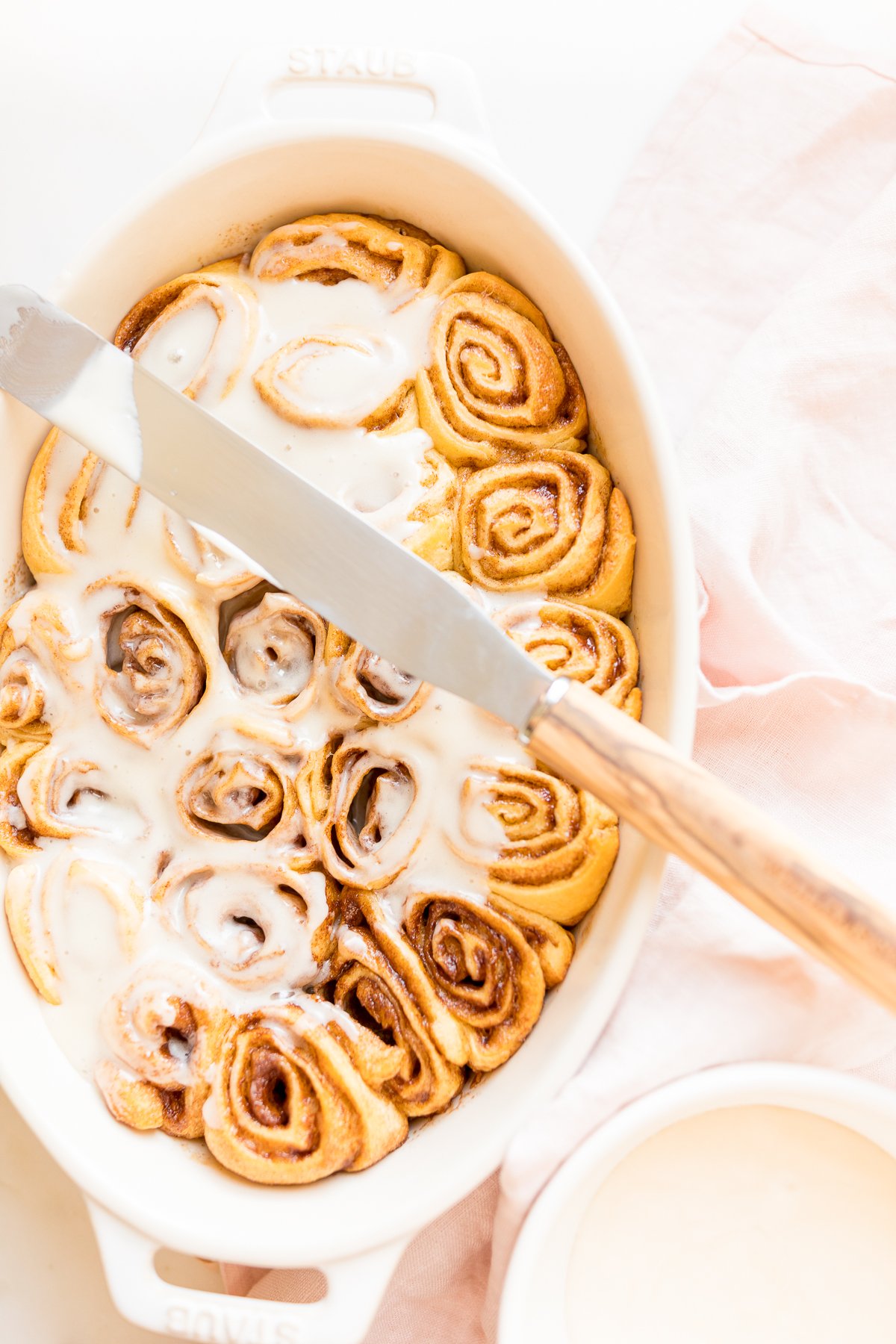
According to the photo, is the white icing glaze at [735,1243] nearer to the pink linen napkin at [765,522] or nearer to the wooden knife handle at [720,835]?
the pink linen napkin at [765,522]

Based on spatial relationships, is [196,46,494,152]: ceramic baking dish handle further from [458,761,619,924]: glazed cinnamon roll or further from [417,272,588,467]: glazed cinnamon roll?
[458,761,619,924]: glazed cinnamon roll

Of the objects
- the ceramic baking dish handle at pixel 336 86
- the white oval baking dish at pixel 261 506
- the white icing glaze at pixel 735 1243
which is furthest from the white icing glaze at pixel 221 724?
the white icing glaze at pixel 735 1243

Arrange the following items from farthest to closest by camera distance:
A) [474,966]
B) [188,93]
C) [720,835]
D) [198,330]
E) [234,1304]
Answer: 1. [188,93]
2. [198,330]
3. [474,966]
4. [234,1304]
5. [720,835]

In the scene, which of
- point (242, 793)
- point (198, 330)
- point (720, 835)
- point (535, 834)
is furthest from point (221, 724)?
point (720, 835)

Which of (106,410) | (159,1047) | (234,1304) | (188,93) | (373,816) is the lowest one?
(234,1304)

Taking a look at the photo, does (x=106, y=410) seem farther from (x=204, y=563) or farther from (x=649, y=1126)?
(x=649, y=1126)

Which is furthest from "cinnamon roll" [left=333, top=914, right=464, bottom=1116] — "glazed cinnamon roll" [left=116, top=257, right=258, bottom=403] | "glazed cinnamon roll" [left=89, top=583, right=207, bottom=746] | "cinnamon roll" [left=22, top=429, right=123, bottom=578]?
"glazed cinnamon roll" [left=116, top=257, right=258, bottom=403]
